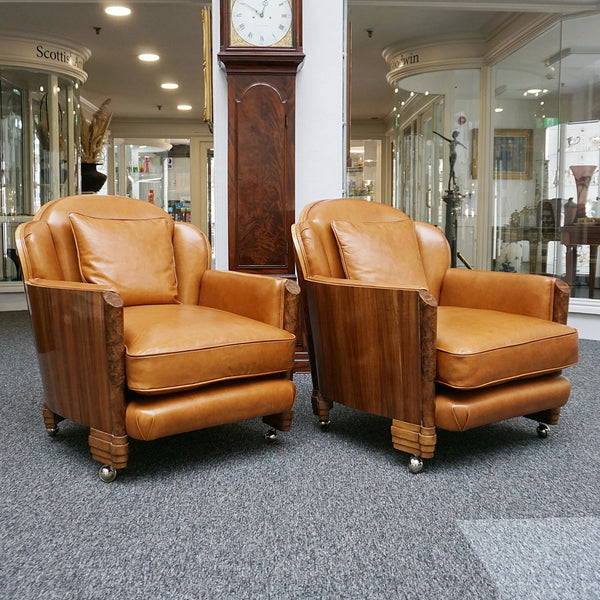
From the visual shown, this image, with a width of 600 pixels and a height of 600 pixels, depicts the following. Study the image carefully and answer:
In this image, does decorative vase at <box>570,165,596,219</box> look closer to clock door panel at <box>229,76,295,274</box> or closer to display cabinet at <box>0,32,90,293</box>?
clock door panel at <box>229,76,295,274</box>

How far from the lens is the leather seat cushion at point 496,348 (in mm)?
1899

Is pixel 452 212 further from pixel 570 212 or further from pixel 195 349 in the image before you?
pixel 195 349

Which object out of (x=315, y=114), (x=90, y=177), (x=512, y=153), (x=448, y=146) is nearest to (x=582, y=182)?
(x=512, y=153)

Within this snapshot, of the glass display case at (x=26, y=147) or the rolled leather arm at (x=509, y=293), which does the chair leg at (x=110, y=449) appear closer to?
the rolled leather arm at (x=509, y=293)

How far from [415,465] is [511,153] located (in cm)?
438

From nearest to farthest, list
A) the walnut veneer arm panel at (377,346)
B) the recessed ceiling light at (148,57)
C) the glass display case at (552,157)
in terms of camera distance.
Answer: the walnut veneer arm panel at (377,346), the glass display case at (552,157), the recessed ceiling light at (148,57)

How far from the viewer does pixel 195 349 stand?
1.88 m

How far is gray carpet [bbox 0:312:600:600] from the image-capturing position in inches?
52.8

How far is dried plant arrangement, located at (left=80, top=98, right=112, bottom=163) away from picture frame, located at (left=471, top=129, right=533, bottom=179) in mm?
3408

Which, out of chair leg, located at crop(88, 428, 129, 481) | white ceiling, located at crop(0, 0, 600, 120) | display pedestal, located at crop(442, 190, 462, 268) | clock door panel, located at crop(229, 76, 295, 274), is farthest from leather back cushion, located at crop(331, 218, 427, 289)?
display pedestal, located at crop(442, 190, 462, 268)

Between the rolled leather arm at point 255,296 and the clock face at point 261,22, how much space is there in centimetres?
126

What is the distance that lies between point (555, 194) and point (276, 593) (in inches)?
176

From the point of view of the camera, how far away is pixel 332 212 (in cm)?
248

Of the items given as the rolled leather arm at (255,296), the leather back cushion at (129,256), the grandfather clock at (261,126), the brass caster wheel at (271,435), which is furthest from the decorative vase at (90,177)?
the brass caster wheel at (271,435)
